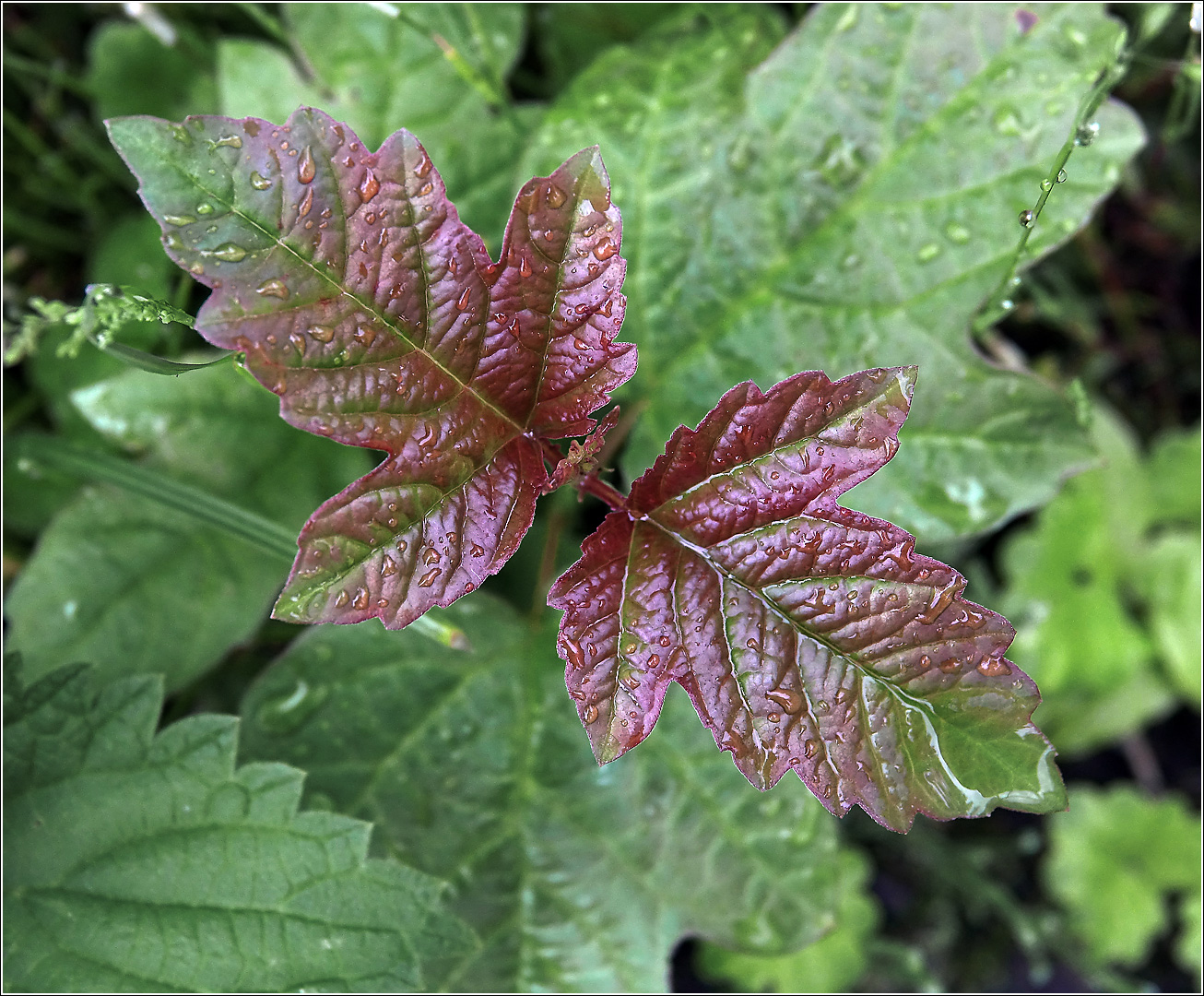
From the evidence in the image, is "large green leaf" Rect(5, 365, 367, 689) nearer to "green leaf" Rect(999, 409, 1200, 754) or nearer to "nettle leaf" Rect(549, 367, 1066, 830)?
"nettle leaf" Rect(549, 367, 1066, 830)

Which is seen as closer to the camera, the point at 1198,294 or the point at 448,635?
the point at 448,635

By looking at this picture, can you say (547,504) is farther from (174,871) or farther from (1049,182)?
(1049,182)

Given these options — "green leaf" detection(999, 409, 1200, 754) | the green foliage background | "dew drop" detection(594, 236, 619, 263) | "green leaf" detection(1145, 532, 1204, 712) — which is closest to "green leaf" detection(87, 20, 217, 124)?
the green foliage background

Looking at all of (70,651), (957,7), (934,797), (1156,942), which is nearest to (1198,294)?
(957,7)

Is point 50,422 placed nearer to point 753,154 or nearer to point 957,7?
point 753,154

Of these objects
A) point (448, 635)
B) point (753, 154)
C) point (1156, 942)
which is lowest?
point (1156, 942)

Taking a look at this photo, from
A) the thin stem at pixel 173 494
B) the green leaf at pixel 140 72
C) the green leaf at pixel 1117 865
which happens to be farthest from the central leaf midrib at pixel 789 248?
the green leaf at pixel 1117 865

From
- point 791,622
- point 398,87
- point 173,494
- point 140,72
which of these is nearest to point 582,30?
point 398,87
